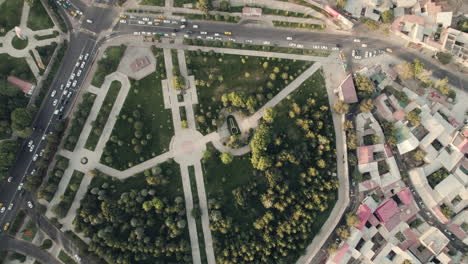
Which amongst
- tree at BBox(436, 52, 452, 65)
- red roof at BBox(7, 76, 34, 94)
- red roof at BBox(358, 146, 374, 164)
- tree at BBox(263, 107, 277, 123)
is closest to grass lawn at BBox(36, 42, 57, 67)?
red roof at BBox(7, 76, 34, 94)

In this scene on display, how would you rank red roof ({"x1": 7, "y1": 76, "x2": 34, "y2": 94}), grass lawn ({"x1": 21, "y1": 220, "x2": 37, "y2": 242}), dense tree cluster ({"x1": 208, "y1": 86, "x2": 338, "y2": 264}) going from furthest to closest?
red roof ({"x1": 7, "y1": 76, "x2": 34, "y2": 94}), dense tree cluster ({"x1": 208, "y1": 86, "x2": 338, "y2": 264}), grass lawn ({"x1": 21, "y1": 220, "x2": 37, "y2": 242})

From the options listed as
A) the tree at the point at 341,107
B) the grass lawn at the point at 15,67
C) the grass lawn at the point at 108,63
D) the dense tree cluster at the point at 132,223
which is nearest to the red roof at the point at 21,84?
the grass lawn at the point at 15,67

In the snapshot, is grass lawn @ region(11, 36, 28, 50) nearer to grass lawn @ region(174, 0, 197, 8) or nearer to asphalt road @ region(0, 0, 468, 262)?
asphalt road @ region(0, 0, 468, 262)

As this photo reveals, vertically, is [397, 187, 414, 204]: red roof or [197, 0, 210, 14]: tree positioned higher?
[197, 0, 210, 14]: tree

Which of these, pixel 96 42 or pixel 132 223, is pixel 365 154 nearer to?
pixel 132 223

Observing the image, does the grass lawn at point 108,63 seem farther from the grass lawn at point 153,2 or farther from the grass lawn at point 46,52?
the grass lawn at point 153,2

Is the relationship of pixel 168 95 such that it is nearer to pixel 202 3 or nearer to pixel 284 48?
pixel 202 3
